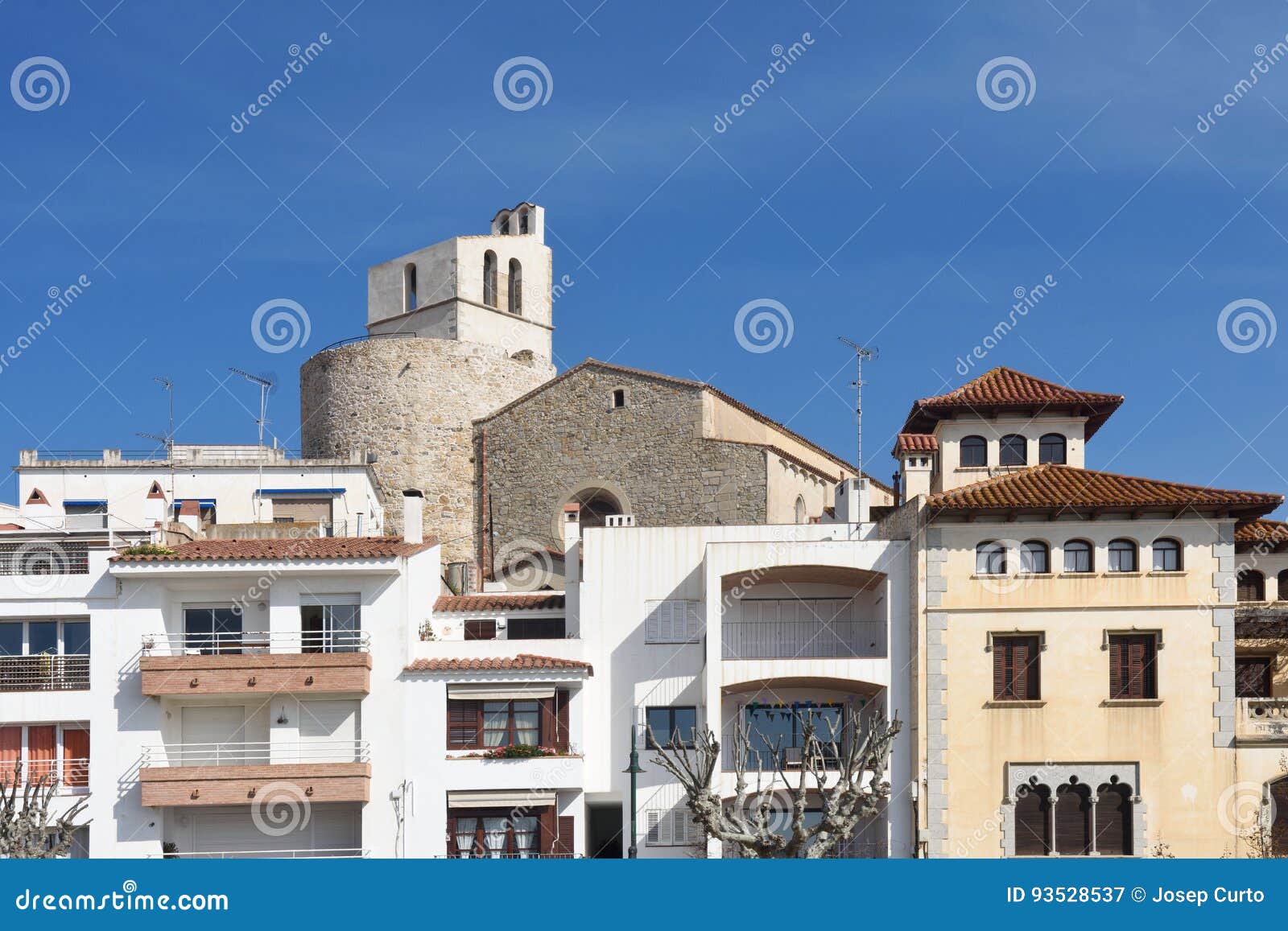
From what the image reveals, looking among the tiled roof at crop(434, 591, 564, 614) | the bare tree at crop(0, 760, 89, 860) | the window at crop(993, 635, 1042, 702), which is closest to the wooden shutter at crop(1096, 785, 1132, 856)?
the window at crop(993, 635, 1042, 702)

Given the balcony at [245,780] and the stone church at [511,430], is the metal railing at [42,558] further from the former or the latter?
the stone church at [511,430]

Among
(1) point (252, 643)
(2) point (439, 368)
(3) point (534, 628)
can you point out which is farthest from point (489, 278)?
(1) point (252, 643)

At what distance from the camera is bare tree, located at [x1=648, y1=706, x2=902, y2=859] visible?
3297 cm

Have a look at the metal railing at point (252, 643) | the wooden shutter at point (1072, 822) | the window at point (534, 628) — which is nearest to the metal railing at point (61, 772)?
the metal railing at point (252, 643)

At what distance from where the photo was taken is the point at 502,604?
140 feet

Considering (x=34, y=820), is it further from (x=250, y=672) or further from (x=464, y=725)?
(x=464, y=725)

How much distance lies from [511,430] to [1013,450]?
19.5m

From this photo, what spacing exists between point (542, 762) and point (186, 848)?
846 cm

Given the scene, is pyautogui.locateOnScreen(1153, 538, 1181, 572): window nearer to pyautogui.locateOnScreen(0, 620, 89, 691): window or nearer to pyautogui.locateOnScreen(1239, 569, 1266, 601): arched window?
pyautogui.locateOnScreen(1239, 569, 1266, 601): arched window

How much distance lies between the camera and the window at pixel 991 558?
39.2m

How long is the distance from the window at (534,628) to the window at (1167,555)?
557 inches

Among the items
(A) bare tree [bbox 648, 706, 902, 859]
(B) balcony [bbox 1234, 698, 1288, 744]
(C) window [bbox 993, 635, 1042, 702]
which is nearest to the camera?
(A) bare tree [bbox 648, 706, 902, 859]

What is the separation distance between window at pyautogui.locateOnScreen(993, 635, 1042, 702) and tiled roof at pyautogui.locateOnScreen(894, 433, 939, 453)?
20.7 ft

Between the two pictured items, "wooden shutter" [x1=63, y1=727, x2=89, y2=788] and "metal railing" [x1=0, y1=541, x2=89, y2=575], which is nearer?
"wooden shutter" [x1=63, y1=727, x2=89, y2=788]
